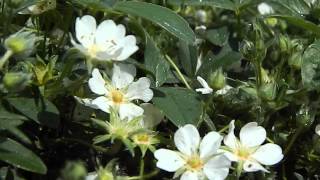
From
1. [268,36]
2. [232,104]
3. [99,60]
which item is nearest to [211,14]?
[268,36]

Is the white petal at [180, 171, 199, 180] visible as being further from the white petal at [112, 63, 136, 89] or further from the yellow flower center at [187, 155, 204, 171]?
the white petal at [112, 63, 136, 89]

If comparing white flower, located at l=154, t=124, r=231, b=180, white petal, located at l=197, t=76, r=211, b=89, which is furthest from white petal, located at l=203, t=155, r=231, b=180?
white petal, located at l=197, t=76, r=211, b=89

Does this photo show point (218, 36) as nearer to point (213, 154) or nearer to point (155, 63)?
point (155, 63)

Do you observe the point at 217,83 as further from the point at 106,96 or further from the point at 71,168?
the point at 71,168

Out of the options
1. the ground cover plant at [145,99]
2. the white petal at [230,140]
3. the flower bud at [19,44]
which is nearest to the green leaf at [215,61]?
the ground cover plant at [145,99]

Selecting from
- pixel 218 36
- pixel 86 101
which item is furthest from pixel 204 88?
pixel 218 36

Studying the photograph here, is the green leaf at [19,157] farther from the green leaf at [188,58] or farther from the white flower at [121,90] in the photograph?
the green leaf at [188,58]
